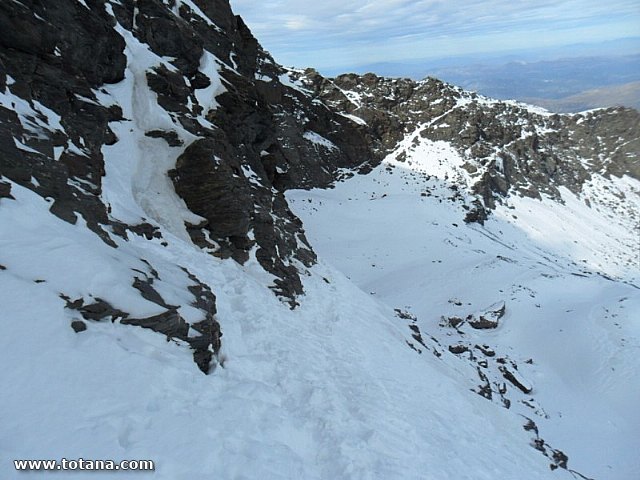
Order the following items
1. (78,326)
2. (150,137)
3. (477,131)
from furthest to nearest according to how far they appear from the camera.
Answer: (477,131) → (150,137) → (78,326)

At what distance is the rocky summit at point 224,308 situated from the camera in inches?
225

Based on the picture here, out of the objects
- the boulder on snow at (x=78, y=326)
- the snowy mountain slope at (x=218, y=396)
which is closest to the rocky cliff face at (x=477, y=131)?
the snowy mountain slope at (x=218, y=396)

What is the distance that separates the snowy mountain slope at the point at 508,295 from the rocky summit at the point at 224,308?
0.19m

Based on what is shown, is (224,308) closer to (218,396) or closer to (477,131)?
(218,396)

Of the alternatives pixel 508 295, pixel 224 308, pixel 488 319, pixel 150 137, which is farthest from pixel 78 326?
pixel 508 295

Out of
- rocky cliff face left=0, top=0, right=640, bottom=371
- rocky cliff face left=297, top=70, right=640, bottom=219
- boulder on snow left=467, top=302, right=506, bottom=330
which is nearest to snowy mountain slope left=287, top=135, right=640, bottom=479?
boulder on snow left=467, top=302, right=506, bottom=330

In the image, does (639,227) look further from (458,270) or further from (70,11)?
(70,11)

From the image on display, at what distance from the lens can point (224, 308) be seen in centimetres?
1094

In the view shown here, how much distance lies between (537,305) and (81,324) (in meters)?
29.6

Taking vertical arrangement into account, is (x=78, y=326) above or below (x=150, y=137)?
below

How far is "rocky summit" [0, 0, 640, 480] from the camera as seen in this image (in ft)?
18.7

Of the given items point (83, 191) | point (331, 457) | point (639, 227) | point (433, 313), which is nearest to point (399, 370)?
Answer: point (331, 457)

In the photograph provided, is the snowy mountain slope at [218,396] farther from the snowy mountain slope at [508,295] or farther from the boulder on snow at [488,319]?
the boulder on snow at [488,319]

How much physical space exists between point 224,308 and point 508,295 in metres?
24.5
